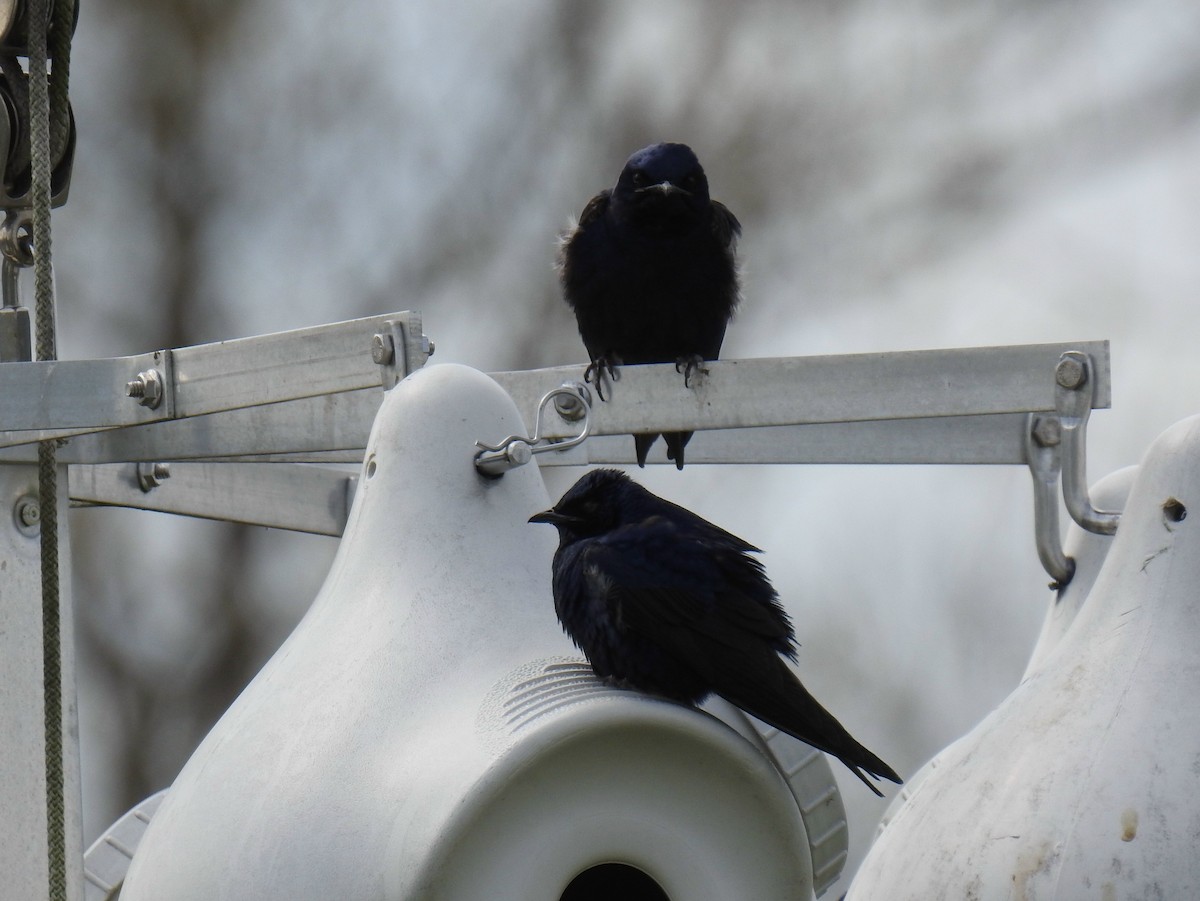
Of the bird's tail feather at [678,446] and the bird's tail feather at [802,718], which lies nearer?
the bird's tail feather at [802,718]

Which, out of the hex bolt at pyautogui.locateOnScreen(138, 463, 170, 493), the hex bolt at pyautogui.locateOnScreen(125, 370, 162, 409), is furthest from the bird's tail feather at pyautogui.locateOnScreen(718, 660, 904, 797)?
the hex bolt at pyautogui.locateOnScreen(138, 463, 170, 493)

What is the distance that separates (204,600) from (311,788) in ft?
20.0

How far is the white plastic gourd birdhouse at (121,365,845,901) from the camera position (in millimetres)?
1830

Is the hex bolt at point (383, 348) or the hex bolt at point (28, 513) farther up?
the hex bolt at point (28, 513)

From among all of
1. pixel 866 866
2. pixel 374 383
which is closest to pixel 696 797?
pixel 866 866

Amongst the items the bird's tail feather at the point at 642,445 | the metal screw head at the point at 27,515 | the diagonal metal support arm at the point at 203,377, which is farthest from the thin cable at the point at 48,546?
the bird's tail feather at the point at 642,445

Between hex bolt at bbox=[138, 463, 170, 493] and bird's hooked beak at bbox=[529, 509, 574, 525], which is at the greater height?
hex bolt at bbox=[138, 463, 170, 493]

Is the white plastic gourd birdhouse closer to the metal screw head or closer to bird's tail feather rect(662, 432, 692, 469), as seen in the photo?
the metal screw head

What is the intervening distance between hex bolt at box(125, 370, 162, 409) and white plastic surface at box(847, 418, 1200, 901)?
3.47 ft

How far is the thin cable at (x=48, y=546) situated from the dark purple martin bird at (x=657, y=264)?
66.6 inches

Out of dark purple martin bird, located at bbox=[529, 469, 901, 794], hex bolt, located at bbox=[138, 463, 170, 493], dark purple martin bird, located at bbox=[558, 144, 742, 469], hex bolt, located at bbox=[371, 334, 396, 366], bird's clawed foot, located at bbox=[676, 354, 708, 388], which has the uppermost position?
dark purple martin bird, located at bbox=[558, 144, 742, 469]

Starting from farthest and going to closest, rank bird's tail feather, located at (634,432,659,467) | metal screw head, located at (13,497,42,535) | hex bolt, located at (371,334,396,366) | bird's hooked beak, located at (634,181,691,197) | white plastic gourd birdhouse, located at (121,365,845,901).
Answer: bird's hooked beak, located at (634,181,691,197)
bird's tail feather, located at (634,432,659,467)
metal screw head, located at (13,497,42,535)
hex bolt, located at (371,334,396,366)
white plastic gourd birdhouse, located at (121,365,845,901)

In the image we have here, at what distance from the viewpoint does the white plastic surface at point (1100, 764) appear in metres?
1.70

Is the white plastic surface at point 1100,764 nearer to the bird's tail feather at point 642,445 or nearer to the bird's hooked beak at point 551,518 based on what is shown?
the bird's hooked beak at point 551,518
